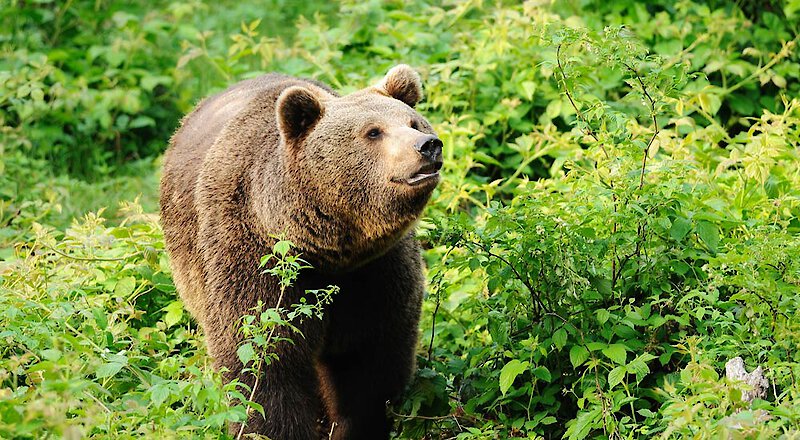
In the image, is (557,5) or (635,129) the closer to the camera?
(635,129)

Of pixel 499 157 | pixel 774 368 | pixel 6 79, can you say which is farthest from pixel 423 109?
pixel 774 368

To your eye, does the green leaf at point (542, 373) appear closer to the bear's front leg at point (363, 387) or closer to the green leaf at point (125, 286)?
the bear's front leg at point (363, 387)

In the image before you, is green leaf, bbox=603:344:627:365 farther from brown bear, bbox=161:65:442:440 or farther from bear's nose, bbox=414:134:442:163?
bear's nose, bbox=414:134:442:163

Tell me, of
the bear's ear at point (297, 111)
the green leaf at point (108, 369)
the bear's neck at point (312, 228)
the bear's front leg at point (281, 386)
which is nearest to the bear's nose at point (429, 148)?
the bear's neck at point (312, 228)

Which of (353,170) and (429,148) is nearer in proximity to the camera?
(429,148)

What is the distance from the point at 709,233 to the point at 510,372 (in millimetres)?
1259

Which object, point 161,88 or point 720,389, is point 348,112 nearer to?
point 720,389

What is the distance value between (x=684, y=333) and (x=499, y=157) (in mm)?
3746

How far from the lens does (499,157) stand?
929 cm

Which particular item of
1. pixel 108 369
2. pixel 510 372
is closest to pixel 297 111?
pixel 108 369

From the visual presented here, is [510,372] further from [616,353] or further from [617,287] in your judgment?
[617,287]

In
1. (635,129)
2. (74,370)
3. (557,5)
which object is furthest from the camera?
(557,5)

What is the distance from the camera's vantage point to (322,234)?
5715mm

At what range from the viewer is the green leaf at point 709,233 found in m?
5.82
